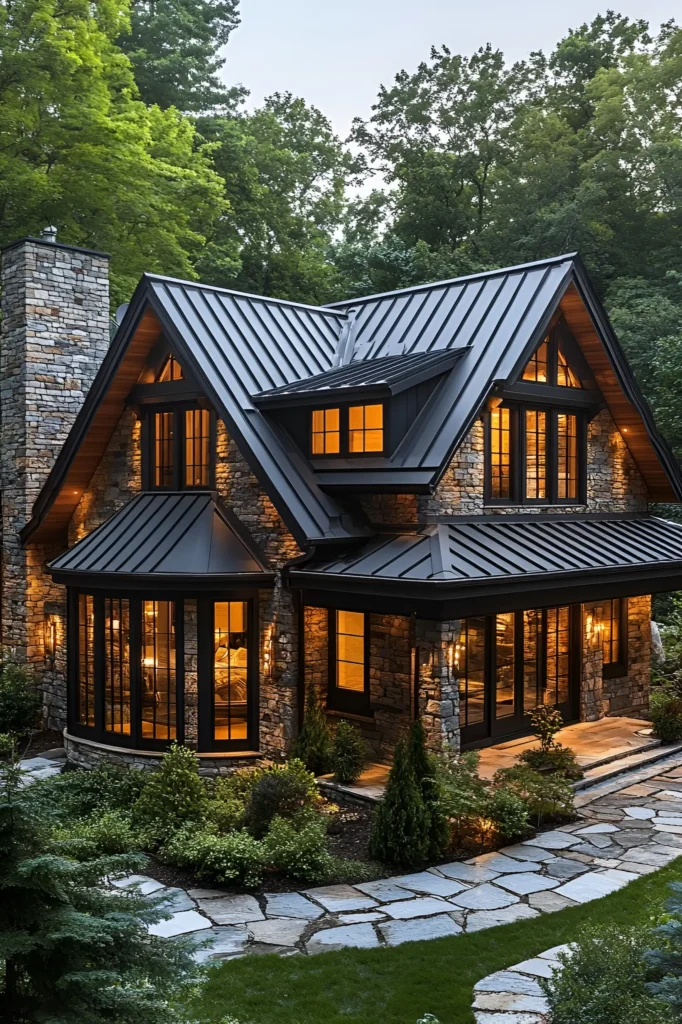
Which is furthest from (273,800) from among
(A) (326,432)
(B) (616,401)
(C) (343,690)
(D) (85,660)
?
(B) (616,401)

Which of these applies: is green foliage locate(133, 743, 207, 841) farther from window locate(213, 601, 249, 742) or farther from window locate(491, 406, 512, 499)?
window locate(491, 406, 512, 499)

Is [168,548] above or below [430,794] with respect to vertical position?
above

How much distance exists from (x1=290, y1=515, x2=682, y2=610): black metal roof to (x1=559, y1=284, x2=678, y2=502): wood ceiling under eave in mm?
1795

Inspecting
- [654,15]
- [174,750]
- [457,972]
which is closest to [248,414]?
[174,750]

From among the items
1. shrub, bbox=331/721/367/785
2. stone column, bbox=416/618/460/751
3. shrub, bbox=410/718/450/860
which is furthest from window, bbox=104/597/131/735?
shrub, bbox=410/718/450/860

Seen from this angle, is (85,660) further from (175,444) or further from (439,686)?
(439,686)

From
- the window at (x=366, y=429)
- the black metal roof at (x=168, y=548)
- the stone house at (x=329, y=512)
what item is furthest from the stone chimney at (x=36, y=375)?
the window at (x=366, y=429)

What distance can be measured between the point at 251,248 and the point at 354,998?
31420 millimetres

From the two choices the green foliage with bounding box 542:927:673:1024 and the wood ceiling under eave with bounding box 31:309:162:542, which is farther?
Result: the wood ceiling under eave with bounding box 31:309:162:542

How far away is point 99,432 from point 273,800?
25.8 ft

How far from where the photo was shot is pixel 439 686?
11.9 metres

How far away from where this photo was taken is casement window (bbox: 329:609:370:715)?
1379cm

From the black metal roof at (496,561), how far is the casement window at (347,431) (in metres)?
1.45

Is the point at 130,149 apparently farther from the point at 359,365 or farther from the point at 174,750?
the point at 174,750
